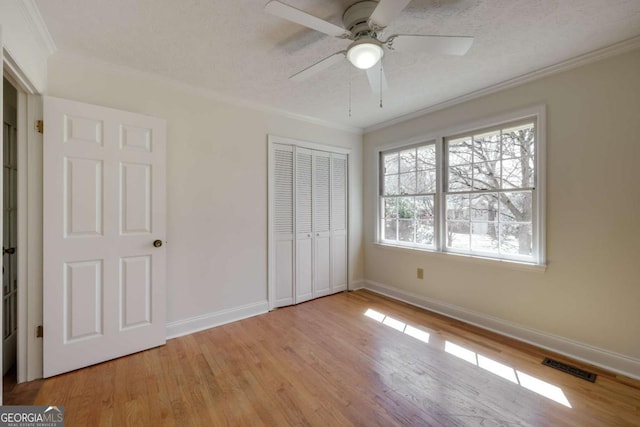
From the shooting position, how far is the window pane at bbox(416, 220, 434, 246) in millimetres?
3465

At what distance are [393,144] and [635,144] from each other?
2252 mm

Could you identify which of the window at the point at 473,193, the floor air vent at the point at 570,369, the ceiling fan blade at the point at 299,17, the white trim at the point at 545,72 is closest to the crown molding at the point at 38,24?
the ceiling fan blade at the point at 299,17

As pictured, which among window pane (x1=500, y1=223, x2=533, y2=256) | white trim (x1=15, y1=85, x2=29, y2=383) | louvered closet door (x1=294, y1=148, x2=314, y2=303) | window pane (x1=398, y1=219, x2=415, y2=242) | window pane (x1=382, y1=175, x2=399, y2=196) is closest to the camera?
white trim (x1=15, y1=85, x2=29, y2=383)

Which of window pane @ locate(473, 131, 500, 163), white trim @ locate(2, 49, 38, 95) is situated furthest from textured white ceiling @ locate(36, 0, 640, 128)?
window pane @ locate(473, 131, 500, 163)

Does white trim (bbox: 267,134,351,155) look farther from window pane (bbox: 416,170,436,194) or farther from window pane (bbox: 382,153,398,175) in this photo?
window pane (bbox: 416,170,436,194)

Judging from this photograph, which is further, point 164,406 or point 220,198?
point 220,198

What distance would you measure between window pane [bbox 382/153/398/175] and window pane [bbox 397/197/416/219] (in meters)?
0.44

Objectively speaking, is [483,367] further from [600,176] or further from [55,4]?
[55,4]

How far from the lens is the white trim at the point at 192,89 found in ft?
7.50

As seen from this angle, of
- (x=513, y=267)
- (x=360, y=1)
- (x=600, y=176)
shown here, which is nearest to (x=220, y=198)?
(x=360, y=1)

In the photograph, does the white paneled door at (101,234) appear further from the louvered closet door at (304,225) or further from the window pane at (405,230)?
the window pane at (405,230)

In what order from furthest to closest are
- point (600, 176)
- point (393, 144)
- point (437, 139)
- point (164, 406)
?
point (393, 144) < point (437, 139) < point (600, 176) < point (164, 406)

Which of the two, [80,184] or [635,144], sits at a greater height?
[635,144]

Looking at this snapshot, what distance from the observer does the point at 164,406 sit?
1.77 metres
